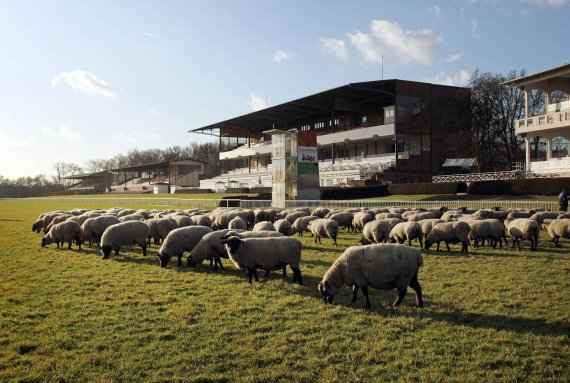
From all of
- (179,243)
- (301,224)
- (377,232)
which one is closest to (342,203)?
(301,224)

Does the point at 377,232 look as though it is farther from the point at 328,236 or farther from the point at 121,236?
→ the point at 121,236

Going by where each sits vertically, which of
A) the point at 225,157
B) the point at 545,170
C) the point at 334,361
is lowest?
the point at 334,361

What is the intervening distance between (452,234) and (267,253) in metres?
7.26

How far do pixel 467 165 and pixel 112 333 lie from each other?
54.1 m

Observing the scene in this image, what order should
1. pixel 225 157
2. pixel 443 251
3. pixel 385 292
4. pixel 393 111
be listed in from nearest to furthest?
pixel 385 292 → pixel 443 251 → pixel 393 111 → pixel 225 157

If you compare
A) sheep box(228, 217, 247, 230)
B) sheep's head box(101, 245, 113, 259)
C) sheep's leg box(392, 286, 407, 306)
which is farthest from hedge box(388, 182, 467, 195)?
sheep's leg box(392, 286, 407, 306)

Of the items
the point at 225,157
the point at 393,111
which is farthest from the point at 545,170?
the point at 225,157

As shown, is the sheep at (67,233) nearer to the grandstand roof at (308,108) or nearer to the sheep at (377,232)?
the sheep at (377,232)

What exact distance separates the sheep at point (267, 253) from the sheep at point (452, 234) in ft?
20.6

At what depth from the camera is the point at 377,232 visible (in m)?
15.7

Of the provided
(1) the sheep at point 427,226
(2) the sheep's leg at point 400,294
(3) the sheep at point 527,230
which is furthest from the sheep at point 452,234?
(2) the sheep's leg at point 400,294

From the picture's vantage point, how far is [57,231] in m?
18.4

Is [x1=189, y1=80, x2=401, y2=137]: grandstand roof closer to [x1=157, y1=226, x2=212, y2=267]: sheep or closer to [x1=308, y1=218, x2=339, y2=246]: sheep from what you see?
[x1=308, y1=218, x2=339, y2=246]: sheep

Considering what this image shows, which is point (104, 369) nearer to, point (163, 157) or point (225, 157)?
point (225, 157)
